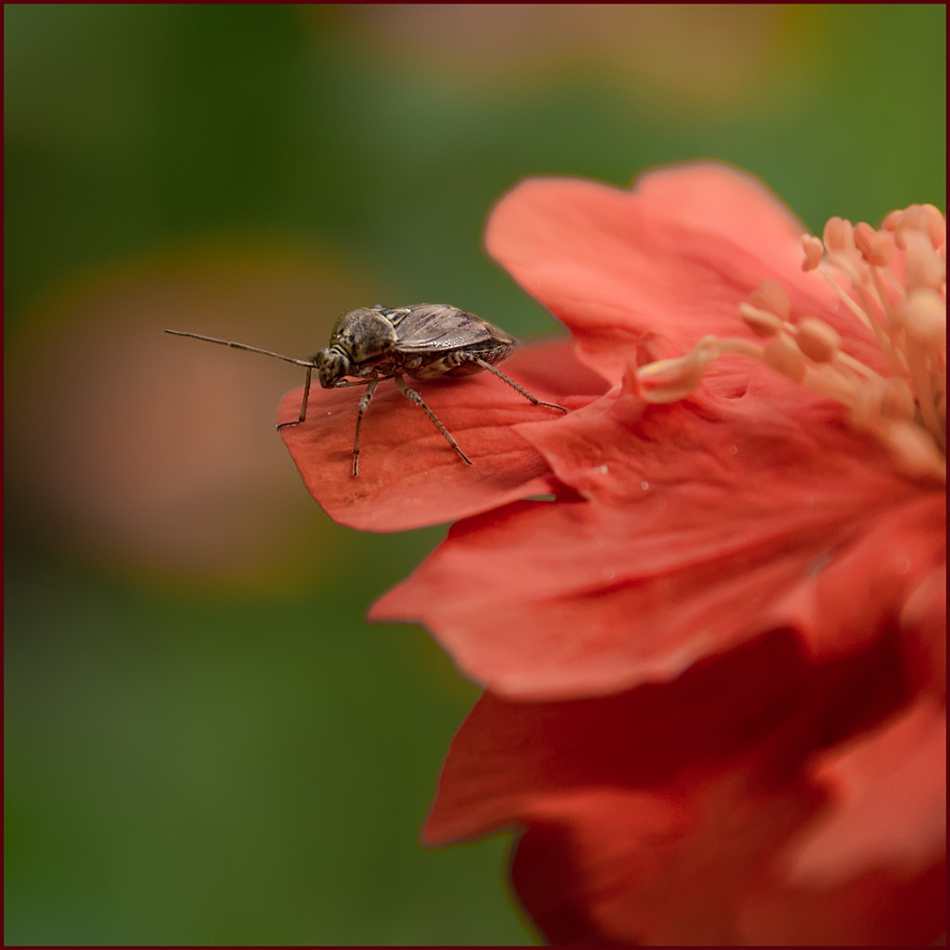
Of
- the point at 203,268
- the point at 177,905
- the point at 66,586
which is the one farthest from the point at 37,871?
the point at 203,268

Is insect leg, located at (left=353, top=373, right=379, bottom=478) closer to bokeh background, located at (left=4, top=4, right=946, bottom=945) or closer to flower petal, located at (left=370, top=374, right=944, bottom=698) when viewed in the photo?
flower petal, located at (left=370, top=374, right=944, bottom=698)

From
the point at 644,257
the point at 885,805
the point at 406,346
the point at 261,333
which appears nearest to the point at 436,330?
the point at 406,346

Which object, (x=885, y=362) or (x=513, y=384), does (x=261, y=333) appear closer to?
(x=513, y=384)

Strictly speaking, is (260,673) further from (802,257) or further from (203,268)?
(802,257)

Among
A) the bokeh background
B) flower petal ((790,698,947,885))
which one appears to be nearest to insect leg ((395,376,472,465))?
flower petal ((790,698,947,885))

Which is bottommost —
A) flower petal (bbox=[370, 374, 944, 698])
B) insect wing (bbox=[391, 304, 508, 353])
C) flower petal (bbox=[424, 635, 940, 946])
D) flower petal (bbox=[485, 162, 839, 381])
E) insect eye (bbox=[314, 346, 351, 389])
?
flower petal (bbox=[424, 635, 940, 946])
